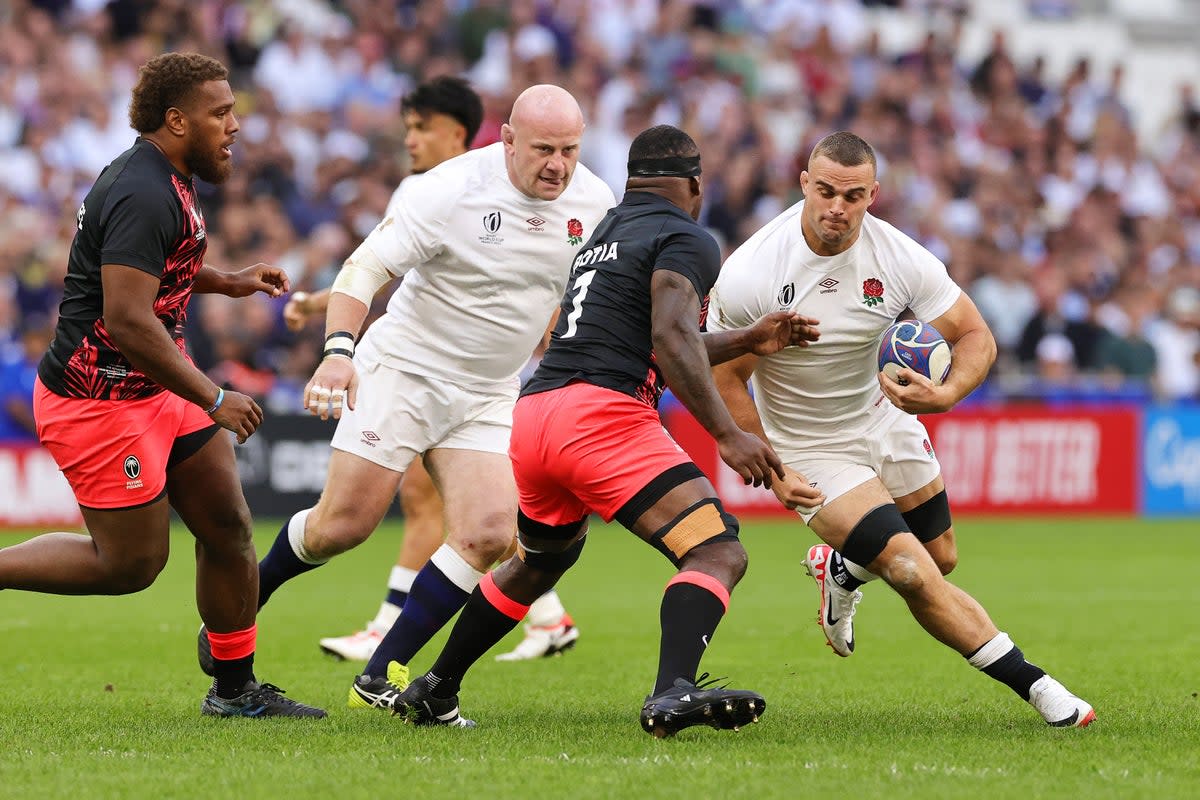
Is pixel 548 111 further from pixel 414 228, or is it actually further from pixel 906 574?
pixel 906 574

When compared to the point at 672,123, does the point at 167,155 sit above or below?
below

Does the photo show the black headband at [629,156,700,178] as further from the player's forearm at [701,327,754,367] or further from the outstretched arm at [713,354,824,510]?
the outstretched arm at [713,354,824,510]

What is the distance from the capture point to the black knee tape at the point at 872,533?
7.27m

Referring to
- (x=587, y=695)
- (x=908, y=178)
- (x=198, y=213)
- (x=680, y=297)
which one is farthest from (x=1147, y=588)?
(x=908, y=178)

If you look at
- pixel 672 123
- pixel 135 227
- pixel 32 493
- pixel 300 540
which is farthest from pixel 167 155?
pixel 672 123

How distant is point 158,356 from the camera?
6.66 metres

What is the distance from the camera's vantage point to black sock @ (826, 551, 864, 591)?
8.55 m

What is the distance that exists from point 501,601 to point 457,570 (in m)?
0.46

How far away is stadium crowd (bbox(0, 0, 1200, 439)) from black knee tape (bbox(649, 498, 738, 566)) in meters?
8.24

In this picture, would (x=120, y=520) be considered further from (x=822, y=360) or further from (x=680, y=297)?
(x=822, y=360)

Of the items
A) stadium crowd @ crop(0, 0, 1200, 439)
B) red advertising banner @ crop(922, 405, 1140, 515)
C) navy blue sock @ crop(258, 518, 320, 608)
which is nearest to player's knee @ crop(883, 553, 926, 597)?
navy blue sock @ crop(258, 518, 320, 608)

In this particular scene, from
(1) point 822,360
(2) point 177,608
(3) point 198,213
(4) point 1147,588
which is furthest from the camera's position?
(4) point 1147,588

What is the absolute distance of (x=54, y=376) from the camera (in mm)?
7059

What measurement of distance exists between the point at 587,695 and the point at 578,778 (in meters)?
2.35
